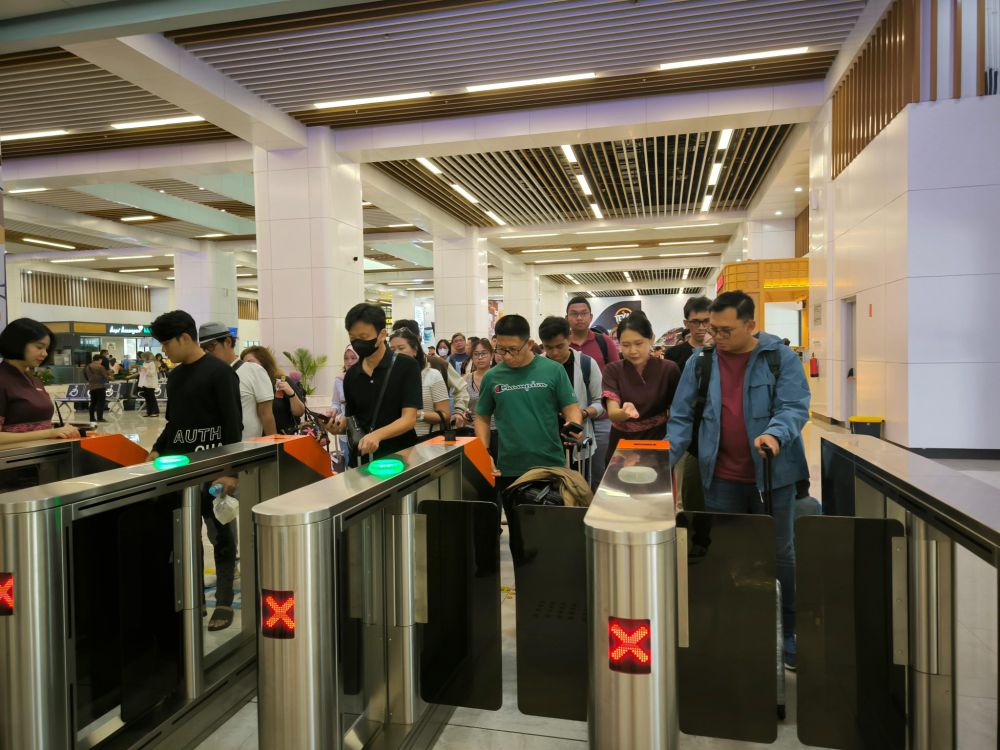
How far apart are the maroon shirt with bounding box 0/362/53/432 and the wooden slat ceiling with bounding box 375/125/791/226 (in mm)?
10064

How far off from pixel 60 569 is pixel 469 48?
25.6ft

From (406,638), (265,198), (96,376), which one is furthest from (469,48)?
(96,376)

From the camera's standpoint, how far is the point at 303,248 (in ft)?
36.0

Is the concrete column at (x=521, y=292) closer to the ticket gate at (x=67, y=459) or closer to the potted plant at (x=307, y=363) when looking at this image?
the potted plant at (x=307, y=363)

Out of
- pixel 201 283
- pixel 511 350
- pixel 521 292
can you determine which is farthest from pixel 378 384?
pixel 521 292

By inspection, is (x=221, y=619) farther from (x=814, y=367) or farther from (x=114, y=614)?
(x=814, y=367)

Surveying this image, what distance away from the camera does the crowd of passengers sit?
2725mm

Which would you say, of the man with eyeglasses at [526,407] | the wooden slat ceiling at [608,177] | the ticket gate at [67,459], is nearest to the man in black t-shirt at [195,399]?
the ticket gate at [67,459]

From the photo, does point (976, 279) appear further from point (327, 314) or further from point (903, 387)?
point (327, 314)

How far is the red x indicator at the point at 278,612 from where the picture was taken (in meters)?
1.72

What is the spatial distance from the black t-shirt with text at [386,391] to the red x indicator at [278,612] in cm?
151

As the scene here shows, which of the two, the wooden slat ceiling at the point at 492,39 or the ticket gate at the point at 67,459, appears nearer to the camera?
the ticket gate at the point at 67,459

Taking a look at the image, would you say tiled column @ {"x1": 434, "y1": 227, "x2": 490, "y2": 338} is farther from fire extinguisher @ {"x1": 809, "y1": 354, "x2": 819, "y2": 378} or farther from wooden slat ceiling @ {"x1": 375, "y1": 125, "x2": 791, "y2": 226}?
fire extinguisher @ {"x1": 809, "y1": 354, "x2": 819, "y2": 378}

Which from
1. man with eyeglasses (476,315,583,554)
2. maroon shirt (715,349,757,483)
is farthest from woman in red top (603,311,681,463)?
maroon shirt (715,349,757,483)
